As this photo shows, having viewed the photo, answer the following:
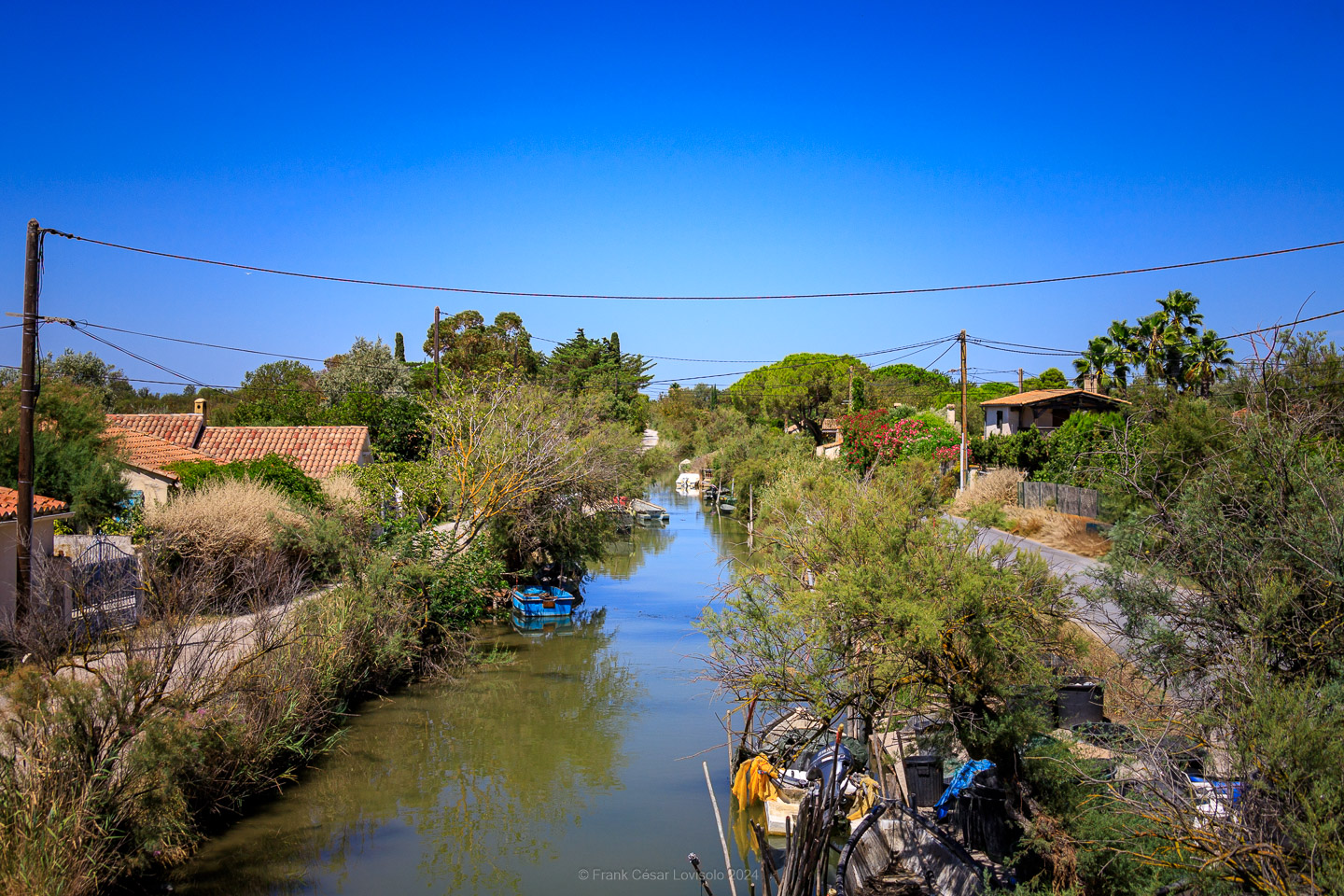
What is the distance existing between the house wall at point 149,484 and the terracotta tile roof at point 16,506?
6.57 meters

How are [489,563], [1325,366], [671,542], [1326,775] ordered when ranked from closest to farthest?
[1326,775] → [1325,366] → [489,563] → [671,542]

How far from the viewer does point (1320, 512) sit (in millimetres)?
7375

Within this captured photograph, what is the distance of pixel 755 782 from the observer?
11414mm

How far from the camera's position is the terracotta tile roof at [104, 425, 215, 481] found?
964 inches

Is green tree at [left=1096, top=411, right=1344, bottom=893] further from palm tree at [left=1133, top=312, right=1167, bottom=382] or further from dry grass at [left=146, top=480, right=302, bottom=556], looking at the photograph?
palm tree at [left=1133, top=312, right=1167, bottom=382]

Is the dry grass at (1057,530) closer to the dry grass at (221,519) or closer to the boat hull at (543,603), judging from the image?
the boat hull at (543,603)

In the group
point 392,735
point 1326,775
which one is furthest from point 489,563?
point 1326,775

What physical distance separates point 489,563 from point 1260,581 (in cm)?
1706

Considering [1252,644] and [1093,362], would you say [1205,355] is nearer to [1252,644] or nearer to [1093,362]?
[1093,362]

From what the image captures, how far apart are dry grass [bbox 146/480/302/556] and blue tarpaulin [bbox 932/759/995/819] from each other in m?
15.9

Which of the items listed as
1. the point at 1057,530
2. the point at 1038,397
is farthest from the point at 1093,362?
the point at 1057,530

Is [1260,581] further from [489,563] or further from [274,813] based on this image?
[489,563]

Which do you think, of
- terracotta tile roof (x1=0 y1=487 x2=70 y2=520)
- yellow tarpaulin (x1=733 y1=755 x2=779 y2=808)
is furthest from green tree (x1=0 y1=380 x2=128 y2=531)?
yellow tarpaulin (x1=733 y1=755 x2=779 y2=808)

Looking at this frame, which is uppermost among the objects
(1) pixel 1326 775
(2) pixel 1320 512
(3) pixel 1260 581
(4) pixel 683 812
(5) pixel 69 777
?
(2) pixel 1320 512
